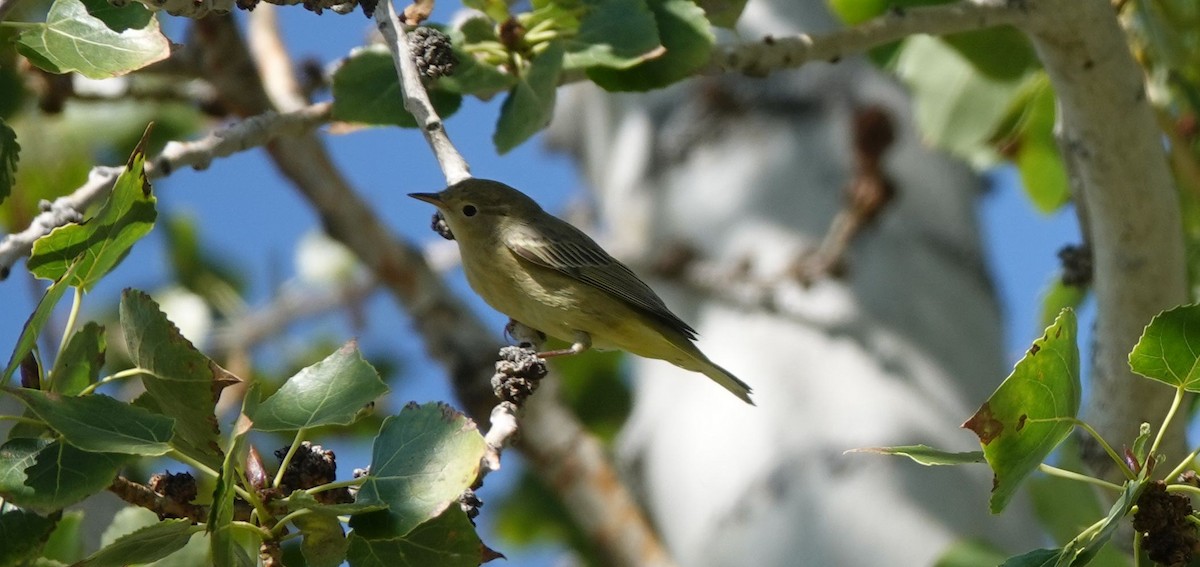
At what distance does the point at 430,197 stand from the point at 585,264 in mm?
524

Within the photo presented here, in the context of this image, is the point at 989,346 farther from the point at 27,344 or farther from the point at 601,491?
the point at 27,344

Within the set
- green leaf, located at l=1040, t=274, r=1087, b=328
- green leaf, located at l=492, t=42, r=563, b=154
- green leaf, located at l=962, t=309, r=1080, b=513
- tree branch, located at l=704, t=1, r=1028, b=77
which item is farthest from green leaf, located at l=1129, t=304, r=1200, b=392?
green leaf, located at l=1040, t=274, r=1087, b=328

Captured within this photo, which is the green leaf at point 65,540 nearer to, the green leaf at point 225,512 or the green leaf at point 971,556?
the green leaf at point 225,512

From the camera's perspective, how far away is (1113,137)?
2891 mm

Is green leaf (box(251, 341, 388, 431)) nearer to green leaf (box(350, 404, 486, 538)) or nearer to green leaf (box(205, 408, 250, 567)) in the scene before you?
green leaf (box(350, 404, 486, 538))

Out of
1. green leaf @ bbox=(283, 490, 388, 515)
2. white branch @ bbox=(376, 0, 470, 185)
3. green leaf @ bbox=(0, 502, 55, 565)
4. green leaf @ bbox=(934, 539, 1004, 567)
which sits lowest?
green leaf @ bbox=(934, 539, 1004, 567)

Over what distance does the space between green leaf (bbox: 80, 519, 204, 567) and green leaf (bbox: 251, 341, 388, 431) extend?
20cm

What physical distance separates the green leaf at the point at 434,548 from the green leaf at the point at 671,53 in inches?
49.0

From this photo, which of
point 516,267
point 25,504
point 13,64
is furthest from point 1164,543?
point 13,64

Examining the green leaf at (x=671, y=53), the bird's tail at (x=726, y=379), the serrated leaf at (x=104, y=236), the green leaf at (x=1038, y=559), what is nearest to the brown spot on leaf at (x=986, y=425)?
the green leaf at (x=1038, y=559)

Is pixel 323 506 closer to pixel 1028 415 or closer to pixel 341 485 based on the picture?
pixel 341 485

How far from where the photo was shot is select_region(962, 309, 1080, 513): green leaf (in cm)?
192

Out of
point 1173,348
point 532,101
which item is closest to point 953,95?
point 532,101

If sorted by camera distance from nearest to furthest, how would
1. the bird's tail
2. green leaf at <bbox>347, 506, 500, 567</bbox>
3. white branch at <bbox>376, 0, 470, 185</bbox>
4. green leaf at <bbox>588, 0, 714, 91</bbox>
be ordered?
green leaf at <bbox>347, 506, 500, 567</bbox>, white branch at <bbox>376, 0, 470, 185</bbox>, green leaf at <bbox>588, 0, 714, 91</bbox>, the bird's tail
